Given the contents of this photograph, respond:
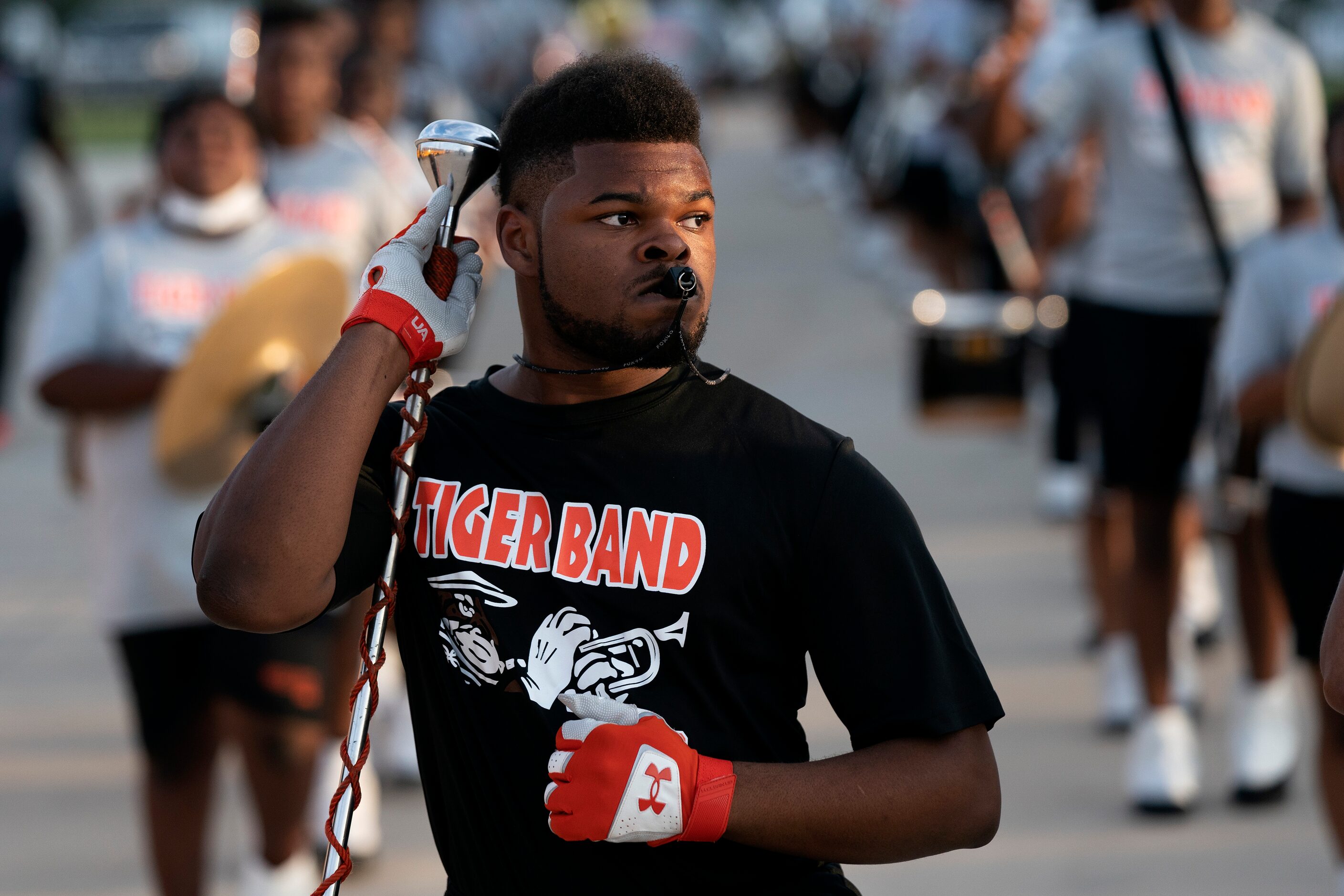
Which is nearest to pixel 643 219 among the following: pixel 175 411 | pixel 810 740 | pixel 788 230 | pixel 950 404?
pixel 175 411

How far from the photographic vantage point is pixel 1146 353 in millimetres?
5090

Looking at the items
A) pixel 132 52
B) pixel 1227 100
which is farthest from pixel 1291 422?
pixel 132 52

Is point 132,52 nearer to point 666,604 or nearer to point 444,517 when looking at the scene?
point 444,517

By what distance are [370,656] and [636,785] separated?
484 millimetres

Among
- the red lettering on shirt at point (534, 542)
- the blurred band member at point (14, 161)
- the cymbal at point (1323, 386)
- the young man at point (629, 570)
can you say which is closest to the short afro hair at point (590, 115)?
the young man at point (629, 570)

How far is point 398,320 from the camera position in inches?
83.4

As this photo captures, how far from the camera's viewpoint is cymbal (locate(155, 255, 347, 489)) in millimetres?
3863

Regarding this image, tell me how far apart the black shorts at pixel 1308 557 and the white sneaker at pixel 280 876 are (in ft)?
7.40

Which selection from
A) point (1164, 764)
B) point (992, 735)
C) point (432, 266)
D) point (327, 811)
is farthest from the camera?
point (992, 735)

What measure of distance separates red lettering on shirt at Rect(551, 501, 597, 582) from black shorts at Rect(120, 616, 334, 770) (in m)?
1.89

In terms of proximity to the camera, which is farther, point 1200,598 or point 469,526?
point 1200,598

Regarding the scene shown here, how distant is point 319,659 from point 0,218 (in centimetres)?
713

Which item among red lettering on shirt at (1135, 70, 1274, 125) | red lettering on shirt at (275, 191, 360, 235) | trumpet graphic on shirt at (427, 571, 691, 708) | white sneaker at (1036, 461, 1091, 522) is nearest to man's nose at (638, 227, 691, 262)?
trumpet graphic on shirt at (427, 571, 691, 708)

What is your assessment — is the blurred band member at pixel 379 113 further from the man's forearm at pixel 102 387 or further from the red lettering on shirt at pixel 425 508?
the red lettering on shirt at pixel 425 508
